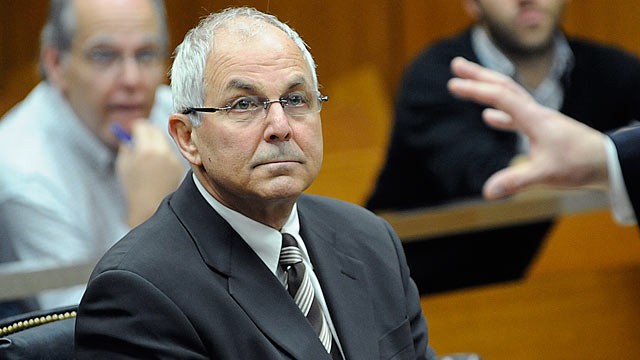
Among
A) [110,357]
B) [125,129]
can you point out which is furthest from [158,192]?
[110,357]

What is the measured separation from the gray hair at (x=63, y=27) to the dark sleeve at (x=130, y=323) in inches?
63.3

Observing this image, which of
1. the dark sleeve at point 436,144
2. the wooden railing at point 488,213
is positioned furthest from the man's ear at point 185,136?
the dark sleeve at point 436,144

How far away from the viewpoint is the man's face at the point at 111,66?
9.77 feet

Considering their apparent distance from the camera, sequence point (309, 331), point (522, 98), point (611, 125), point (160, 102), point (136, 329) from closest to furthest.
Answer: point (136, 329) → point (309, 331) → point (522, 98) → point (160, 102) → point (611, 125)

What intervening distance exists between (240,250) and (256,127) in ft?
0.59

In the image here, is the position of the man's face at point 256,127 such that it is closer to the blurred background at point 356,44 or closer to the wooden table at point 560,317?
the wooden table at point 560,317

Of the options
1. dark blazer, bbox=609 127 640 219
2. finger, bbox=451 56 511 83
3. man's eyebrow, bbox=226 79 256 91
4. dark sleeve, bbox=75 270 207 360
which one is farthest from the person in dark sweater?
dark sleeve, bbox=75 270 207 360

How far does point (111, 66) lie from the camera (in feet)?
9.75

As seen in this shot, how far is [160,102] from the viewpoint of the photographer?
129 inches

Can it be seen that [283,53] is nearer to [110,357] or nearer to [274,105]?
[274,105]

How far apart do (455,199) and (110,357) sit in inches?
82.5

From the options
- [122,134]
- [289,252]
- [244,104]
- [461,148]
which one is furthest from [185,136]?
[461,148]

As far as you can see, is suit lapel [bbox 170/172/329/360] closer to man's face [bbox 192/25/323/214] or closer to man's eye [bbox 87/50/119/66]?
man's face [bbox 192/25/323/214]

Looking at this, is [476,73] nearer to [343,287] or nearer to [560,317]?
[343,287]
